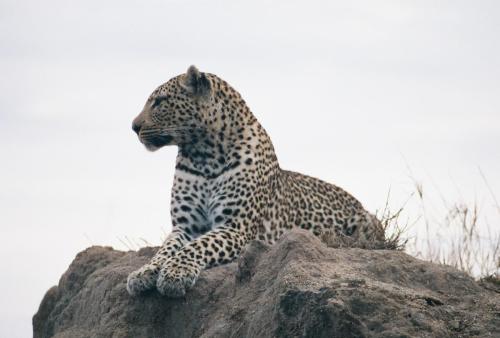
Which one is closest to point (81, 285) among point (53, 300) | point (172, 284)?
point (53, 300)

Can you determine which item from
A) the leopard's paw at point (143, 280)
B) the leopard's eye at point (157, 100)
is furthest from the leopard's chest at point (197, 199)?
the leopard's paw at point (143, 280)

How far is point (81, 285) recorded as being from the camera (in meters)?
12.0

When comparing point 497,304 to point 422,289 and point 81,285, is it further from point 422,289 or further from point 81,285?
point 81,285

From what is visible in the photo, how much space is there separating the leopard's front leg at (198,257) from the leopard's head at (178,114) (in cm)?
122

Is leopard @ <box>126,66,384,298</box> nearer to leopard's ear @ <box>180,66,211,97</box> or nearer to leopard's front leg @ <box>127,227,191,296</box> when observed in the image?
leopard's ear @ <box>180,66,211,97</box>

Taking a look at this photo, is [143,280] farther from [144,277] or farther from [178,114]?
[178,114]

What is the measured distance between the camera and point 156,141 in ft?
36.6

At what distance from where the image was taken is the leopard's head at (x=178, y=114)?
11070mm

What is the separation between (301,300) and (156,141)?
167 inches

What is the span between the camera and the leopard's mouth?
36.4 ft

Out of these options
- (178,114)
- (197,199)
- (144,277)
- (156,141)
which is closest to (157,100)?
(178,114)

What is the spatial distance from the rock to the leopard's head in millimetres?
1410

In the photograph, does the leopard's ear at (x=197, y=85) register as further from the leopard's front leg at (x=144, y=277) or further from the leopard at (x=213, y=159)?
the leopard's front leg at (x=144, y=277)

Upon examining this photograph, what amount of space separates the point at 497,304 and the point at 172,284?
3.06 metres
